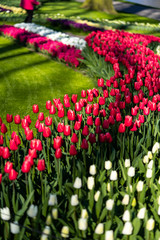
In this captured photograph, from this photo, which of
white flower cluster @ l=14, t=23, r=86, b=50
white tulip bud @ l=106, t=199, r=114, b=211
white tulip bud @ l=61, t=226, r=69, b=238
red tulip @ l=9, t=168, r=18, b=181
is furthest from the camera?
white flower cluster @ l=14, t=23, r=86, b=50

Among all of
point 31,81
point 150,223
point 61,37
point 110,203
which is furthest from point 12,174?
point 61,37

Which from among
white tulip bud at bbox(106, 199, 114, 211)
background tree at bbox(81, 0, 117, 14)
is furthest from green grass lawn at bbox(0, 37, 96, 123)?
background tree at bbox(81, 0, 117, 14)

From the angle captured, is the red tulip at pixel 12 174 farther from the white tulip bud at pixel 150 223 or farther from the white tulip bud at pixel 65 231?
the white tulip bud at pixel 150 223

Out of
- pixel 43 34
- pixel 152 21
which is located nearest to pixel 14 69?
pixel 43 34

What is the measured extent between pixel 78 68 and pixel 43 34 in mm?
4409

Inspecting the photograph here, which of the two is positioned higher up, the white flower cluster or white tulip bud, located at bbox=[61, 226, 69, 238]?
white tulip bud, located at bbox=[61, 226, 69, 238]

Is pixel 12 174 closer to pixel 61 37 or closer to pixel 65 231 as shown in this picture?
pixel 65 231

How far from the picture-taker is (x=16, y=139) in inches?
103

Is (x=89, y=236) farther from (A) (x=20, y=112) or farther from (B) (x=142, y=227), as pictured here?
(A) (x=20, y=112)

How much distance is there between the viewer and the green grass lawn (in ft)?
19.6

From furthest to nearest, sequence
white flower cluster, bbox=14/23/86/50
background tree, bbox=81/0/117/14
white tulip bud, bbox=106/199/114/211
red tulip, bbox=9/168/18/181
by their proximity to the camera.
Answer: background tree, bbox=81/0/117/14 → white flower cluster, bbox=14/23/86/50 → red tulip, bbox=9/168/18/181 → white tulip bud, bbox=106/199/114/211

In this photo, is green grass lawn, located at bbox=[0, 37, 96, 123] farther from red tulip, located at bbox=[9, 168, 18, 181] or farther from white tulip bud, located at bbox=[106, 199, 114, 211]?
white tulip bud, located at bbox=[106, 199, 114, 211]


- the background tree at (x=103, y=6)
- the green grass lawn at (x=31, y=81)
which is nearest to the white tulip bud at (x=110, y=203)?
the green grass lawn at (x=31, y=81)

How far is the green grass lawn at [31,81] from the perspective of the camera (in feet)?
19.6
